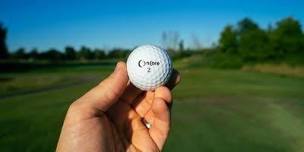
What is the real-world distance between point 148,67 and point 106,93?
0.77 meters

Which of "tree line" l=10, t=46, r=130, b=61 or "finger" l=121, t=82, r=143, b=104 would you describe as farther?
"tree line" l=10, t=46, r=130, b=61

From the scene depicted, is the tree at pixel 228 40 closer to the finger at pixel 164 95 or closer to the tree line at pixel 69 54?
the tree line at pixel 69 54

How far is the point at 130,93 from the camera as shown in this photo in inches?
157

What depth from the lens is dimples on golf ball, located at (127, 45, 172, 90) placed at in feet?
13.0

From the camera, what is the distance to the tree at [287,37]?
52.1 metres

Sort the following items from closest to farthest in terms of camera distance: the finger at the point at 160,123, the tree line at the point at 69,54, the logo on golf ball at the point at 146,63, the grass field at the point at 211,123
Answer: the finger at the point at 160,123 → the logo on golf ball at the point at 146,63 → the grass field at the point at 211,123 → the tree line at the point at 69,54

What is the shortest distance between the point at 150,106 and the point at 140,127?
286mm

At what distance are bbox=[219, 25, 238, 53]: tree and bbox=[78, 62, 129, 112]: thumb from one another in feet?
240

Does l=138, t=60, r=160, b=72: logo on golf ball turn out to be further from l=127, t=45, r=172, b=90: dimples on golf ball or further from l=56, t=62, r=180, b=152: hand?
l=56, t=62, r=180, b=152: hand

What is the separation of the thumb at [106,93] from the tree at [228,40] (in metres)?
73.2

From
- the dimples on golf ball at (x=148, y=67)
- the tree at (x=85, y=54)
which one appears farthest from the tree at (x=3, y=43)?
the dimples on golf ball at (x=148, y=67)

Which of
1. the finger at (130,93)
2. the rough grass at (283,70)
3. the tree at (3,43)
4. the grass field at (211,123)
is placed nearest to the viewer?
the finger at (130,93)

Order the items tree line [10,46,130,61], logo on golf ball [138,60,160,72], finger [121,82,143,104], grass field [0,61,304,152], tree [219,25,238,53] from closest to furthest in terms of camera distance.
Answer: finger [121,82,143,104] < logo on golf ball [138,60,160,72] < grass field [0,61,304,152] < tree [219,25,238,53] < tree line [10,46,130,61]

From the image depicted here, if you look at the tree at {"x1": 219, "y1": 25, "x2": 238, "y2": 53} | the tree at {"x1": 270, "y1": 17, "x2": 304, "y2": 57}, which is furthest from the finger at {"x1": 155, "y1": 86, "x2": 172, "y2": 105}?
the tree at {"x1": 219, "y1": 25, "x2": 238, "y2": 53}
